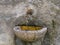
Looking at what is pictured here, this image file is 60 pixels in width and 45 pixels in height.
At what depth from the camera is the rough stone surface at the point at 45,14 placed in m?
2.73

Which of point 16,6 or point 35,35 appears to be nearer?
point 35,35

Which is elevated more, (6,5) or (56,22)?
(6,5)

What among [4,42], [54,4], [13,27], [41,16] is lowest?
[4,42]

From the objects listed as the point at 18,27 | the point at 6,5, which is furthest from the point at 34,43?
the point at 6,5

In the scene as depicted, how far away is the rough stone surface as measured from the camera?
2.73 m

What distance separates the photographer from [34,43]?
275 cm

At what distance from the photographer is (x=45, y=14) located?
108 inches

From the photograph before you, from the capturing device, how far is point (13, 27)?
9.30ft

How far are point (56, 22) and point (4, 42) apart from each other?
0.97 meters

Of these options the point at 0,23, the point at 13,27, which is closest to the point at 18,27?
the point at 13,27

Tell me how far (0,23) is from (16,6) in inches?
16.1

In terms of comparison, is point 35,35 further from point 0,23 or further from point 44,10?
point 0,23

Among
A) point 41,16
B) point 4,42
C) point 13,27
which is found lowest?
point 4,42

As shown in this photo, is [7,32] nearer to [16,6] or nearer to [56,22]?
[16,6]
